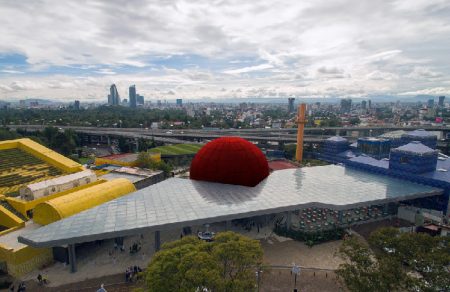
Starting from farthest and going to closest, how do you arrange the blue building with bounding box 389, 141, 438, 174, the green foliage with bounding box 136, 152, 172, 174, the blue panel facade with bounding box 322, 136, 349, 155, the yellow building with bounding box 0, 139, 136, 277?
the blue panel facade with bounding box 322, 136, 349, 155 < the green foliage with bounding box 136, 152, 172, 174 < the blue building with bounding box 389, 141, 438, 174 < the yellow building with bounding box 0, 139, 136, 277

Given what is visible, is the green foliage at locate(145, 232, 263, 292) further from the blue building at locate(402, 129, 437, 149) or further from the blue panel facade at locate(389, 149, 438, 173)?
the blue building at locate(402, 129, 437, 149)

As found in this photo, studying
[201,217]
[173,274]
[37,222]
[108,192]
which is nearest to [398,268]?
[173,274]

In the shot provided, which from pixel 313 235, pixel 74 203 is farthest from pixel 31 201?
pixel 313 235

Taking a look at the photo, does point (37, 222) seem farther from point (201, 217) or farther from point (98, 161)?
point (98, 161)

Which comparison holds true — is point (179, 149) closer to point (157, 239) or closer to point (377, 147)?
point (377, 147)

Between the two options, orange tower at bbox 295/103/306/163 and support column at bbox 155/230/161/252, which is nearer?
support column at bbox 155/230/161/252

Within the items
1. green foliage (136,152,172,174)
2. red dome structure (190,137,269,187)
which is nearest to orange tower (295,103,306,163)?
red dome structure (190,137,269,187)

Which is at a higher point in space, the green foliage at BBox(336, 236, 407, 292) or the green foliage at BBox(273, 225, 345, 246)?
the green foliage at BBox(336, 236, 407, 292)
